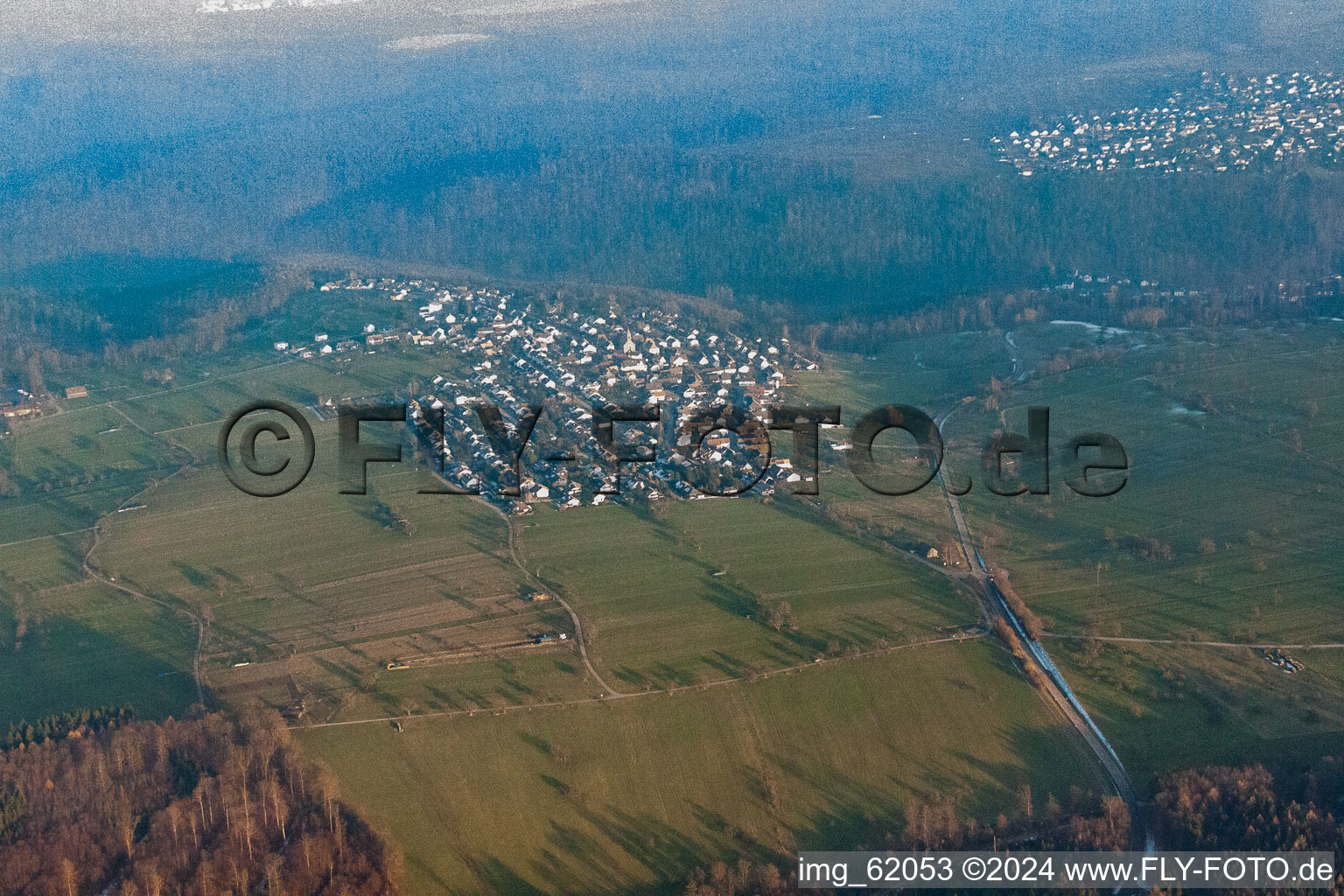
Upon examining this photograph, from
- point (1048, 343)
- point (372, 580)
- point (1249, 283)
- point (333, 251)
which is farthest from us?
point (333, 251)

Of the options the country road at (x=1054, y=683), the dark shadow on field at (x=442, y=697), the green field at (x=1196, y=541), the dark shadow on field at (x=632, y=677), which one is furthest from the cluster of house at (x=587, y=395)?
the dark shadow on field at (x=442, y=697)

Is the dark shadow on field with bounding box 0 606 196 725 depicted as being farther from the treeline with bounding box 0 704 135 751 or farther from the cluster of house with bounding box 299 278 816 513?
the cluster of house with bounding box 299 278 816 513

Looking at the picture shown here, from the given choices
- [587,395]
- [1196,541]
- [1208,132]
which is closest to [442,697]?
[587,395]

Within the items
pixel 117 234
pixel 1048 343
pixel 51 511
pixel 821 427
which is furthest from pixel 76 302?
pixel 1048 343

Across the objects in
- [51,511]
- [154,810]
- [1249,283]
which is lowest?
[154,810]

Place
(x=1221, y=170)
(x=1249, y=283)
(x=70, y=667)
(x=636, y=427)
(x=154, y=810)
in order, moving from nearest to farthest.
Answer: (x=154, y=810) → (x=70, y=667) → (x=636, y=427) → (x=1249, y=283) → (x=1221, y=170)

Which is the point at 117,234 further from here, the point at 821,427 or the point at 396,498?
the point at 821,427
